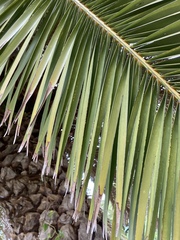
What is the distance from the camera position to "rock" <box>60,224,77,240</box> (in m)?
1.00

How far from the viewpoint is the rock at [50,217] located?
1035 millimetres

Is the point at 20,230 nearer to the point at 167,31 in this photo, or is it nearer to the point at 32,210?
the point at 32,210

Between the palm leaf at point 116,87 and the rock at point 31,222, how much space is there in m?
0.44

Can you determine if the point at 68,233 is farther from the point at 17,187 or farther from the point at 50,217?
the point at 17,187

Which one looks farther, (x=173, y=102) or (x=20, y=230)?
(x=20, y=230)

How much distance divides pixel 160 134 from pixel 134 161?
92 mm

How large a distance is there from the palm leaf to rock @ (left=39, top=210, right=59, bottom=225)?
0.41m

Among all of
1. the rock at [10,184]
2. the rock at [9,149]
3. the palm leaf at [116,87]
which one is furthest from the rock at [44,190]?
the palm leaf at [116,87]

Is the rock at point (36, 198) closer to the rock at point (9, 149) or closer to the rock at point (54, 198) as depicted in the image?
the rock at point (54, 198)

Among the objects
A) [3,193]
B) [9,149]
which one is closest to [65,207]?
[3,193]

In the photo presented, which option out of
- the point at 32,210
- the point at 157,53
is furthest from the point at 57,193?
the point at 157,53

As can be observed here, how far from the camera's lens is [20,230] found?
104 cm

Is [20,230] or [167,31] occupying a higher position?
[167,31]

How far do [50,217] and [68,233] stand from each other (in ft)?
0.30
